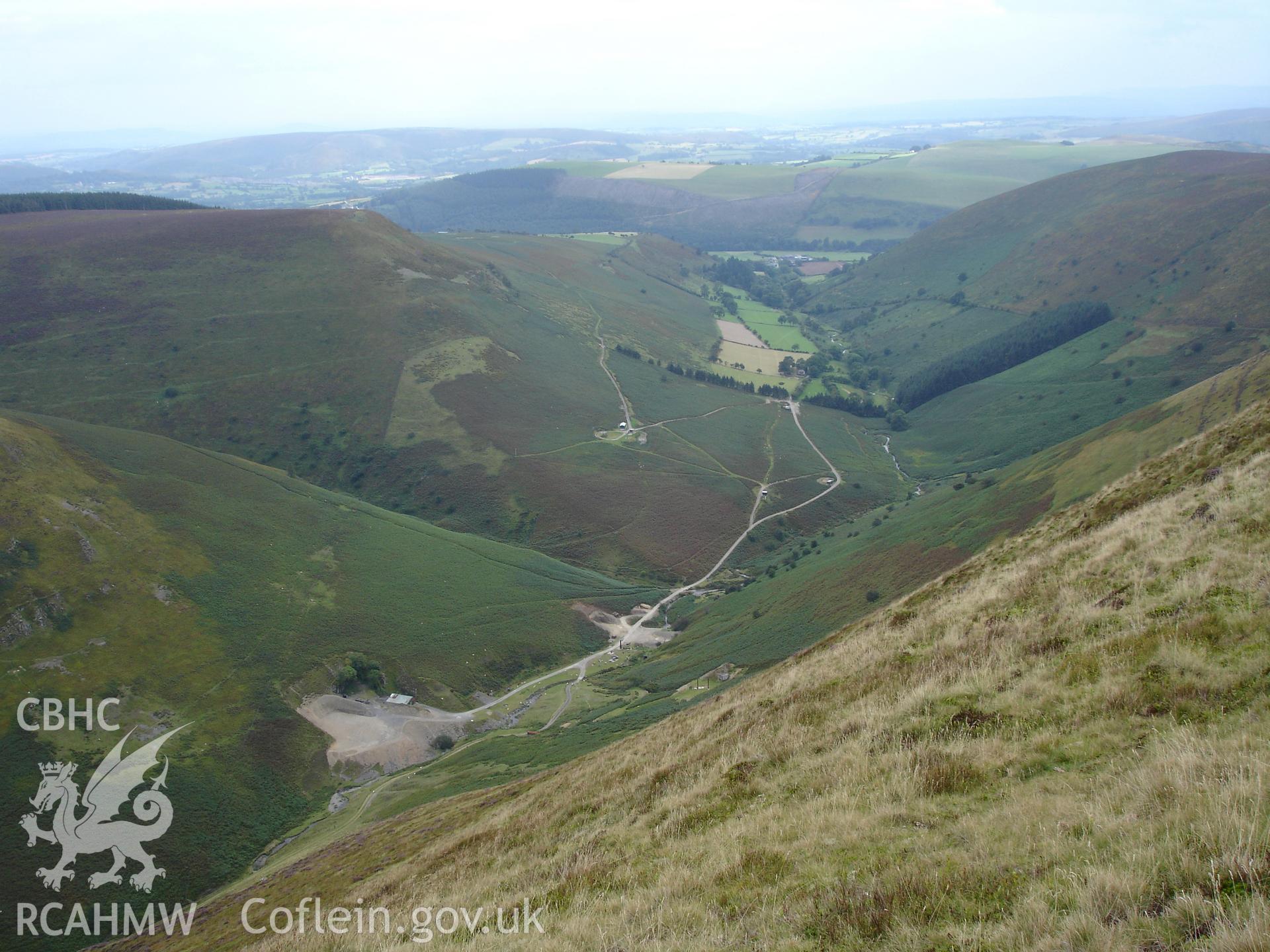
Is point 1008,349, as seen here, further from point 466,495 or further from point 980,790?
point 980,790

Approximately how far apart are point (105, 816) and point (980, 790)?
219ft

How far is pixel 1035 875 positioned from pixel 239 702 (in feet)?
248

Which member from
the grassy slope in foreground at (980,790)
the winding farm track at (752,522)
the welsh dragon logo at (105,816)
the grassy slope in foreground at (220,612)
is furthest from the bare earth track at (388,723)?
the grassy slope in foreground at (980,790)

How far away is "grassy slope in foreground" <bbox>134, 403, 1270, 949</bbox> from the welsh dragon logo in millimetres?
36976

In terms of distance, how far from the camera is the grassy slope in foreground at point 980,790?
1002 cm

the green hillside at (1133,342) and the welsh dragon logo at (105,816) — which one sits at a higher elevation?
the green hillside at (1133,342)

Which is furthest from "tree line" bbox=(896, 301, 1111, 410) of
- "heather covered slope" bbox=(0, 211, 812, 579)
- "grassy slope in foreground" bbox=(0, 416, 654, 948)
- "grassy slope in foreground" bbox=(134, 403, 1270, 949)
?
"grassy slope in foreground" bbox=(134, 403, 1270, 949)

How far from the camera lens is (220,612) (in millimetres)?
79188

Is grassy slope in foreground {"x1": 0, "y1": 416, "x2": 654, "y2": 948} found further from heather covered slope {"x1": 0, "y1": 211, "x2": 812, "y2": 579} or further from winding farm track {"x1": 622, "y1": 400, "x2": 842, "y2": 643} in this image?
heather covered slope {"x1": 0, "y1": 211, "x2": 812, "y2": 579}

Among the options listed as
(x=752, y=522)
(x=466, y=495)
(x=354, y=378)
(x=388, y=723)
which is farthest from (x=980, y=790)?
(x=354, y=378)

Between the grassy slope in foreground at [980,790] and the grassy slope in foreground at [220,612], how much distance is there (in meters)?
42.3

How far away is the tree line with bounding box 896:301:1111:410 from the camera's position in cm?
18038

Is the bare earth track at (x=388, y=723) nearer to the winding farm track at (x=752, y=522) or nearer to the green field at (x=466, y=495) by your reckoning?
the green field at (x=466, y=495)

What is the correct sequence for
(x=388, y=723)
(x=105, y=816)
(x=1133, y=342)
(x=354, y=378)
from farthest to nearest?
(x=1133, y=342), (x=354, y=378), (x=388, y=723), (x=105, y=816)
